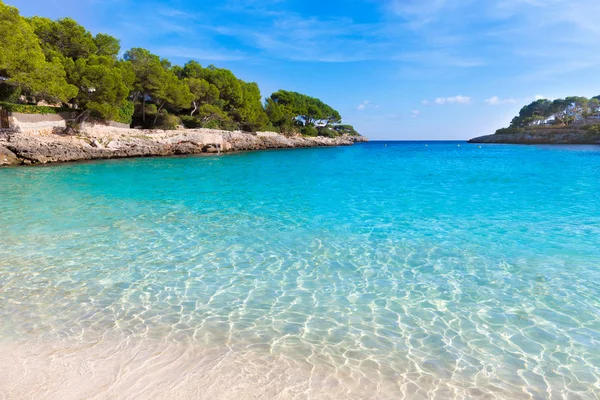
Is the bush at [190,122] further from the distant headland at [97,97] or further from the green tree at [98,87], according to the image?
the green tree at [98,87]

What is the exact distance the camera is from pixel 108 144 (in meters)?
34.4

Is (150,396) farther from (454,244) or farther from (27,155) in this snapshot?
(27,155)

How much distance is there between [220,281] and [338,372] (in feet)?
9.44

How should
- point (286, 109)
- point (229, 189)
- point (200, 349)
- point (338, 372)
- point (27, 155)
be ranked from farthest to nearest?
point (286, 109), point (27, 155), point (229, 189), point (200, 349), point (338, 372)

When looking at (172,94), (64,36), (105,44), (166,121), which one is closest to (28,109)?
(64,36)

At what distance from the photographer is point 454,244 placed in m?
7.78

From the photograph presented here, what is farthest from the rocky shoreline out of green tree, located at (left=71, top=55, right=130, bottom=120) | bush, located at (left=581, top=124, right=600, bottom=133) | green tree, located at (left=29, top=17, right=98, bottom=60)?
bush, located at (left=581, top=124, right=600, bottom=133)

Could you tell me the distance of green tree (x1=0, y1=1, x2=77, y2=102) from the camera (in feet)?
88.0

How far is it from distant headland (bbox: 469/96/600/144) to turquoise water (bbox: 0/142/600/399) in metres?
96.6

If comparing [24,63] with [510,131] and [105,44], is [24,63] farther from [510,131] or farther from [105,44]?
[510,131]

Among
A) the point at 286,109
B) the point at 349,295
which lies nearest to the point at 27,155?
the point at 349,295

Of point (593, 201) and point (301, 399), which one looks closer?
point (301, 399)

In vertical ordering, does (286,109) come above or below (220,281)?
Result: above

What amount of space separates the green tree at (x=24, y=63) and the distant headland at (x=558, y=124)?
102m
